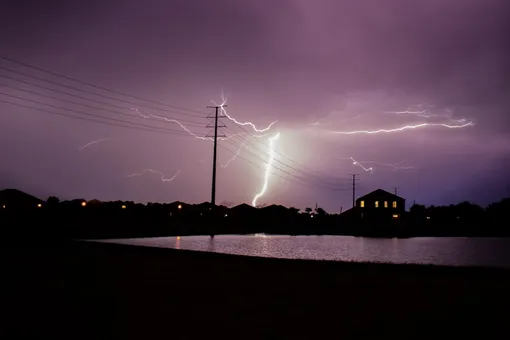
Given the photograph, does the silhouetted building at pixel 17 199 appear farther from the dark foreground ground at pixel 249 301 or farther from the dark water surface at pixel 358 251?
the dark foreground ground at pixel 249 301

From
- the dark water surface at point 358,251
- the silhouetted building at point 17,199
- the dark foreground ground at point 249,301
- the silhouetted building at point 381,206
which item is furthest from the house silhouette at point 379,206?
the dark foreground ground at point 249,301

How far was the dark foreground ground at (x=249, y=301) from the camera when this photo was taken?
226 inches

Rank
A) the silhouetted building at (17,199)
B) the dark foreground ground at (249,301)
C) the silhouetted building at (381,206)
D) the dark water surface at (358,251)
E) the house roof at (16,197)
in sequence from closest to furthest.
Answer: the dark foreground ground at (249,301) → the dark water surface at (358,251) → the silhouetted building at (17,199) → the house roof at (16,197) → the silhouetted building at (381,206)

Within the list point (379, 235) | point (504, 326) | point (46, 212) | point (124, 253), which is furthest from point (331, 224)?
point (504, 326)

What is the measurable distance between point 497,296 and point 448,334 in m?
3.20

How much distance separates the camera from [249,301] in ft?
24.9

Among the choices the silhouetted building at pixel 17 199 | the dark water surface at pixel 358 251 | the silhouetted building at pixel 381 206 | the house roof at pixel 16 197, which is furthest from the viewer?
the silhouetted building at pixel 381 206

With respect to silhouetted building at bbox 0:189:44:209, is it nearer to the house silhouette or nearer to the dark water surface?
the dark water surface

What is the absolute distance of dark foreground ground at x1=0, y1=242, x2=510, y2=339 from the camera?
18.9 ft

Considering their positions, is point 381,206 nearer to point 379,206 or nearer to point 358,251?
point 379,206

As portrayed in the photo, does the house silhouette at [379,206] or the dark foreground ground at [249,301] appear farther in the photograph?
the house silhouette at [379,206]

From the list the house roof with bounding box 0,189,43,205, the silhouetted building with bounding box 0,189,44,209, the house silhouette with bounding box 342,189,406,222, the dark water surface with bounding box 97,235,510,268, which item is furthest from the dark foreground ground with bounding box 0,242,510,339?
the house roof with bounding box 0,189,43,205

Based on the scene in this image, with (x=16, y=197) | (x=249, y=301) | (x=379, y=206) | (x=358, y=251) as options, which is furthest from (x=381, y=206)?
(x=249, y=301)

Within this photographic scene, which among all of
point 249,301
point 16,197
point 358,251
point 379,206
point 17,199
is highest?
point 379,206
